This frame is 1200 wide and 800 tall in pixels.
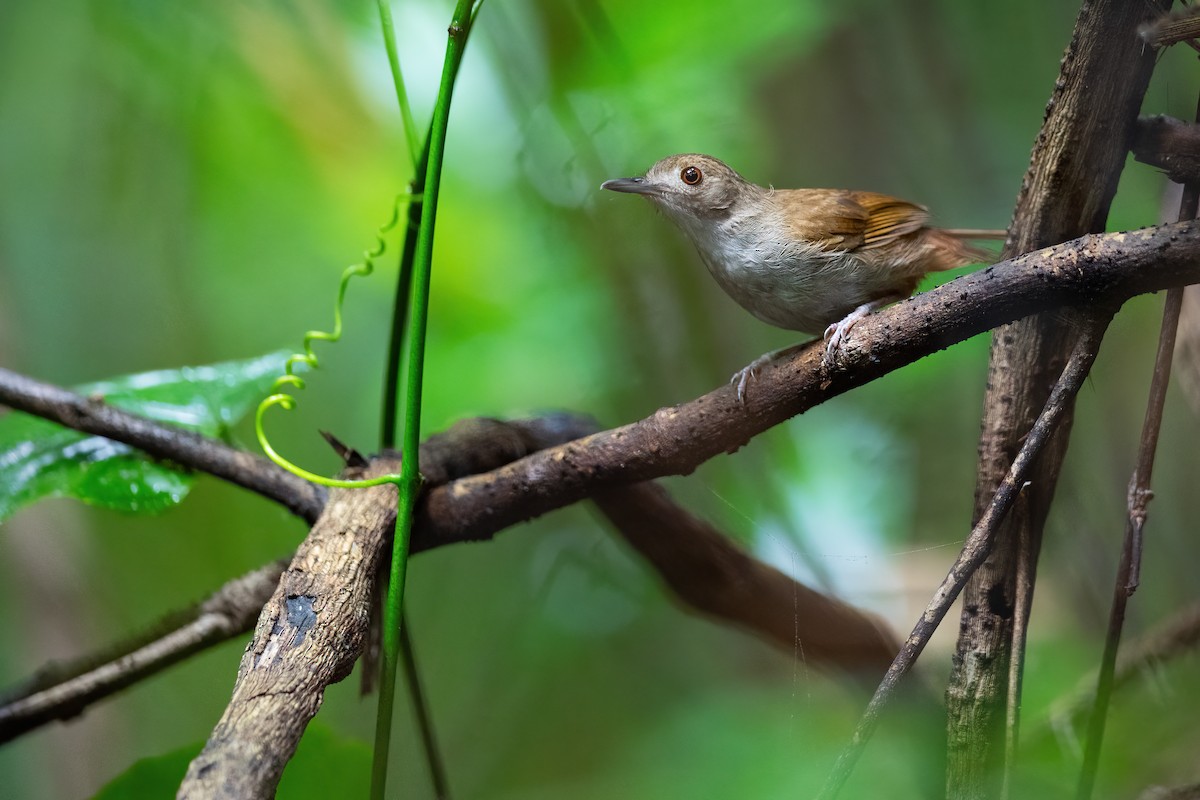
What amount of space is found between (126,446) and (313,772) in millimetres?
717

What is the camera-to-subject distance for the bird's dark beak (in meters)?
1.49

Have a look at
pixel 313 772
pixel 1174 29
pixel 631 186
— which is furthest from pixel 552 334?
pixel 1174 29

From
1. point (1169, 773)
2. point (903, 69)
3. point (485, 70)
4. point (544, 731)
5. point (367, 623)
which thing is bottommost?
point (544, 731)

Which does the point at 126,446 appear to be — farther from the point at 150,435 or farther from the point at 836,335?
the point at 836,335

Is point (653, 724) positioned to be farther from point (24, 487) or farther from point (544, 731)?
point (24, 487)

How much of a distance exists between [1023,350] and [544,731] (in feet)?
5.82

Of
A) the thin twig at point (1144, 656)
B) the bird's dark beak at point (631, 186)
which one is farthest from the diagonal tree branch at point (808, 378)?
the thin twig at point (1144, 656)

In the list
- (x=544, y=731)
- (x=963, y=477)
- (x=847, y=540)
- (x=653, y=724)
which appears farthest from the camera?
(x=544, y=731)

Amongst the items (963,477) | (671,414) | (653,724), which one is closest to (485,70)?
(671,414)

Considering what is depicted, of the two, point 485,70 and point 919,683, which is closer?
point 919,683

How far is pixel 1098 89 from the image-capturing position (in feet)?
2.91

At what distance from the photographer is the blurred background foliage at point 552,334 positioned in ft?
5.22

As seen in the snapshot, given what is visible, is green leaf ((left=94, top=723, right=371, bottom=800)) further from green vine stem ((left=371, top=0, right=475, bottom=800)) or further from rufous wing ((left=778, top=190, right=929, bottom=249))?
rufous wing ((left=778, top=190, right=929, bottom=249))

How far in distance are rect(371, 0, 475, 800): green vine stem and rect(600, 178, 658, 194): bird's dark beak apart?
1.25ft
